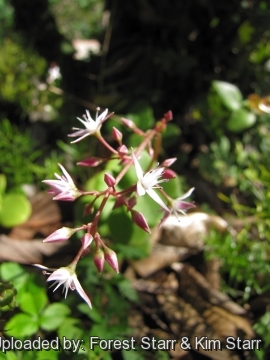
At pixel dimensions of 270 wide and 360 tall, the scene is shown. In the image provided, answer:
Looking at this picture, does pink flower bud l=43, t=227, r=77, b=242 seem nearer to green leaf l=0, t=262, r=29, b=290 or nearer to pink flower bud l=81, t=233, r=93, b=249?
pink flower bud l=81, t=233, r=93, b=249

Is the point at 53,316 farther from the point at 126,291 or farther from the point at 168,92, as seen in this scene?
the point at 168,92

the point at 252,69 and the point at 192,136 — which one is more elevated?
the point at 252,69

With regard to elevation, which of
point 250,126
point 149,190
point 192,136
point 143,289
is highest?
point 149,190

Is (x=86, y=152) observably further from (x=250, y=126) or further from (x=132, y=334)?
(x=132, y=334)

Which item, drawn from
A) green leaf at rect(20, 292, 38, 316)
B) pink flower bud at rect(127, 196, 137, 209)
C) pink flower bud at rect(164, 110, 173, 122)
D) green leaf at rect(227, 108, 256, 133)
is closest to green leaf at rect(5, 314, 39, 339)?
green leaf at rect(20, 292, 38, 316)

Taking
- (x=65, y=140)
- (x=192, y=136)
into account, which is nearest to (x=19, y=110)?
(x=65, y=140)

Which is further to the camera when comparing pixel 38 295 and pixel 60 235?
pixel 38 295

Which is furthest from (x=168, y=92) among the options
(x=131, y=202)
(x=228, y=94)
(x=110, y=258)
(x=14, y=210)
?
(x=110, y=258)
